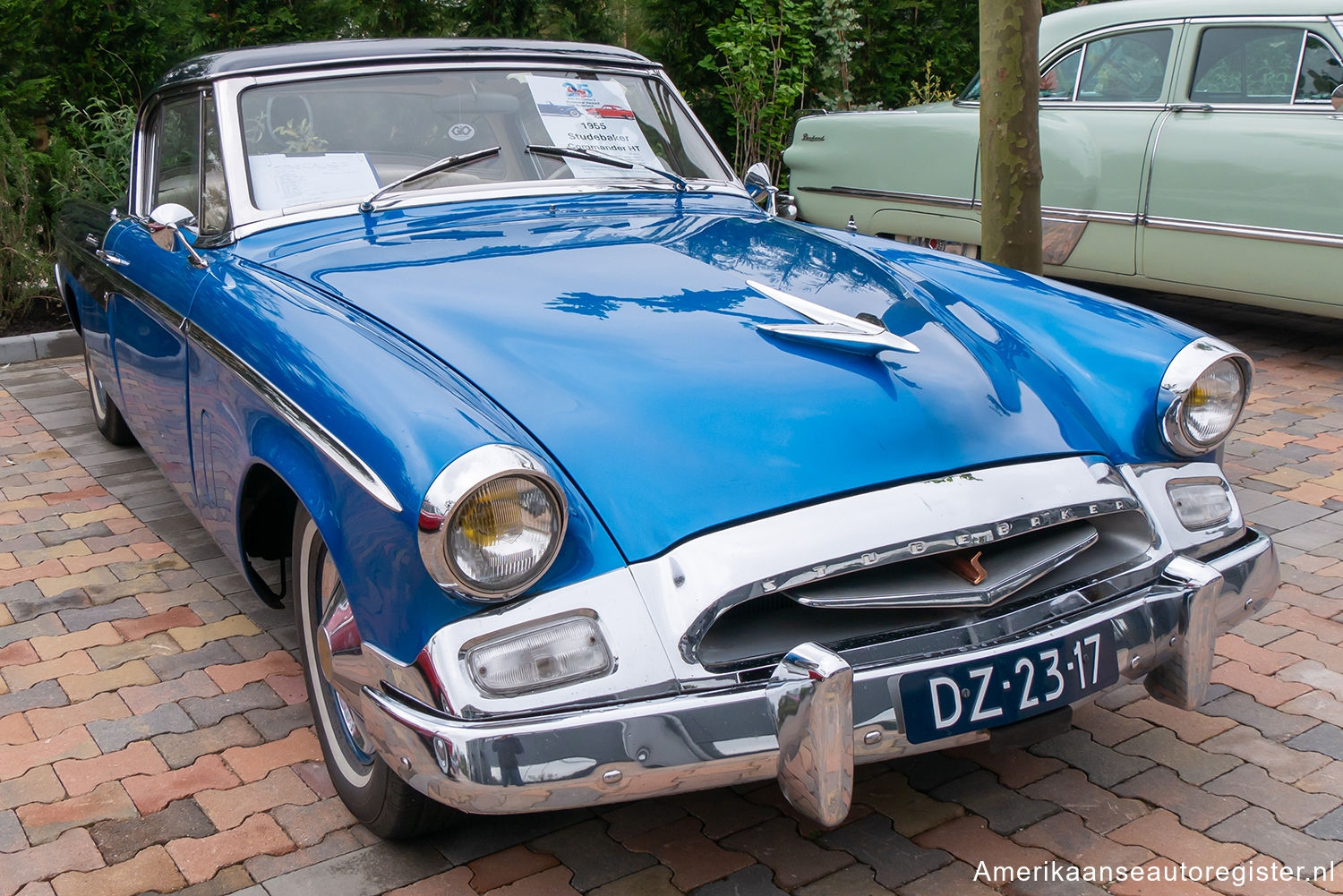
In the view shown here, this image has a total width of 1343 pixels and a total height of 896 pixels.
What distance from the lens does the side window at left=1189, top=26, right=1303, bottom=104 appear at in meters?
5.45

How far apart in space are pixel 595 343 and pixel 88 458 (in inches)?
131

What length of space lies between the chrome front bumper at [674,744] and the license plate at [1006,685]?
0.08 ft

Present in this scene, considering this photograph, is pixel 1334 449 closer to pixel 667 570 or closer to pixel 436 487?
pixel 667 570

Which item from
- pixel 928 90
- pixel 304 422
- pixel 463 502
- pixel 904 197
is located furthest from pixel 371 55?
pixel 928 90

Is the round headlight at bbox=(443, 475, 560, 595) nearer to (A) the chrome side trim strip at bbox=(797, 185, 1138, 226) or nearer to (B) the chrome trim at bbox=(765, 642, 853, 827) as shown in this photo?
(B) the chrome trim at bbox=(765, 642, 853, 827)

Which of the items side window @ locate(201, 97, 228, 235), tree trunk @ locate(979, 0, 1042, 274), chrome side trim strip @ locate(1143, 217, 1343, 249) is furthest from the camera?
chrome side trim strip @ locate(1143, 217, 1343, 249)

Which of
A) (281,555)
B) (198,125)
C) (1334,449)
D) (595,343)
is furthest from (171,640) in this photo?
(1334,449)

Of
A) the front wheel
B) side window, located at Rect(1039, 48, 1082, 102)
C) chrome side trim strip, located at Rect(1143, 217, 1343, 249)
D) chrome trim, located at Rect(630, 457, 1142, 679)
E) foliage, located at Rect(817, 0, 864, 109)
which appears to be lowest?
the front wheel

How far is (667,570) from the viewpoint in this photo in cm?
191

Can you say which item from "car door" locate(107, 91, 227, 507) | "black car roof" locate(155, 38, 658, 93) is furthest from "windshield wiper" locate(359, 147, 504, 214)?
"car door" locate(107, 91, 227, 507)

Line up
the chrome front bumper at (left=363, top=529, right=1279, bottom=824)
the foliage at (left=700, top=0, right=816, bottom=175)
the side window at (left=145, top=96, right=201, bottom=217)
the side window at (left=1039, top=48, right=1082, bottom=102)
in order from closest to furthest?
the chrome front bumper at (left=363, top=529, right=1279, bottom=824)
the side window at (left=145, top=96, right=201, bottom=217)
the side window at (left=1039, top=48, right=1082, bottom=102)
the foliage at (left=700, top=0, right=816, bottom=175)

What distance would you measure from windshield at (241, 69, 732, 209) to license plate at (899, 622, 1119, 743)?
1956mm

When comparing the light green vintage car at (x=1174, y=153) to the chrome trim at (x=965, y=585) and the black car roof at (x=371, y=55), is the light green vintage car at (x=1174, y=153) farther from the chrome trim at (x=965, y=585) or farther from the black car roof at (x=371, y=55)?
the chrome trim at (x=965, y=585)

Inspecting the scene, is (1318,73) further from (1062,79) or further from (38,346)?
(38,346)
